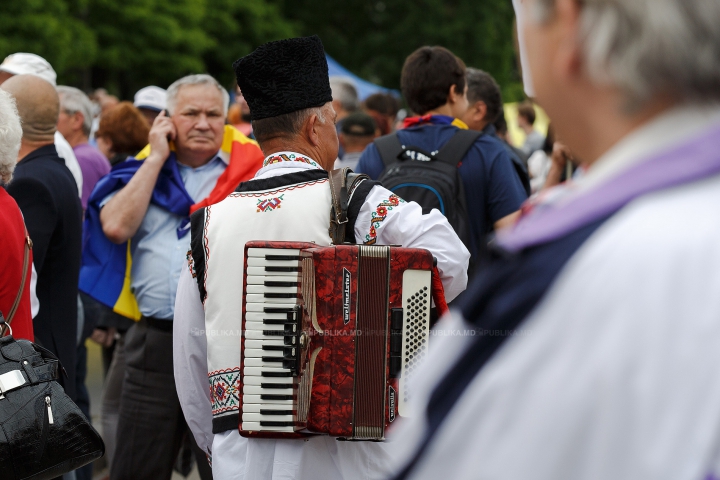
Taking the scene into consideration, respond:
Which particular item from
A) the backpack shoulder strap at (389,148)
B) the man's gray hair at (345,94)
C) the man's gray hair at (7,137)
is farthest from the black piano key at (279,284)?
the man's gray hair at (345,94)

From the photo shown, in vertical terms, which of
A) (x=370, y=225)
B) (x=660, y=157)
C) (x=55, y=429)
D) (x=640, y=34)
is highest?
(x=640, y=34)

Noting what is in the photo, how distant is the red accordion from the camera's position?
2312 millimetres

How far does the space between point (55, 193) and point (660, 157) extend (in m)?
3.16

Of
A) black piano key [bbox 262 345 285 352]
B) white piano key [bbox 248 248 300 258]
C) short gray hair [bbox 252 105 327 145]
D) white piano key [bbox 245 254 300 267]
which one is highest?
short gray hair [bbox 252 105 327 145]

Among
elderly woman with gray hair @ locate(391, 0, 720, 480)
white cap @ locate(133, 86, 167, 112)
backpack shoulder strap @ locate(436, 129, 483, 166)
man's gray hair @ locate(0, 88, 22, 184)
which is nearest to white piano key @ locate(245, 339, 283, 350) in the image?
man's gray hair @ locate(0, 88, 22, 184)

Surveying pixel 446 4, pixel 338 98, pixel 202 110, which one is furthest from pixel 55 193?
pixel 446 4

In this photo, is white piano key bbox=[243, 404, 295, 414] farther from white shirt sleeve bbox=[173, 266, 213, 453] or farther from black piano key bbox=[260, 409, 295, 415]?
white shirt sleeve bbox=[173, 266, 213, 453]

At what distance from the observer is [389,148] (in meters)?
4.04

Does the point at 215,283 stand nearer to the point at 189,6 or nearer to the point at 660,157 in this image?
the point at 660,157

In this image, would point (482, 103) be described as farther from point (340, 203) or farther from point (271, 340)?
point (271, 340)

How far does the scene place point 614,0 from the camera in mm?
829

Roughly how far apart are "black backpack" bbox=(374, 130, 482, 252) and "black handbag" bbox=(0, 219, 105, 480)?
5.35ft

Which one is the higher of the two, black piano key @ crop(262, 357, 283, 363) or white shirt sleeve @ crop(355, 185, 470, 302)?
white shirt sleeve @ crop(355, 185, 470, 302)

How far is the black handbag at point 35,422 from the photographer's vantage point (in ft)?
8.07
